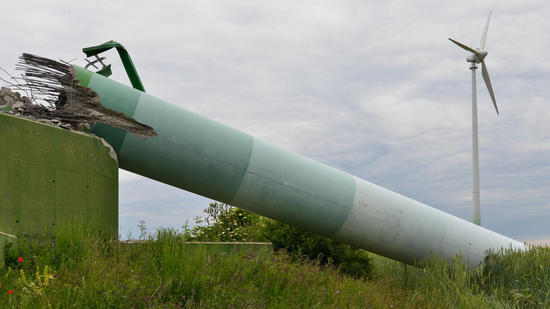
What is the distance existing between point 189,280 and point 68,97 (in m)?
2.87

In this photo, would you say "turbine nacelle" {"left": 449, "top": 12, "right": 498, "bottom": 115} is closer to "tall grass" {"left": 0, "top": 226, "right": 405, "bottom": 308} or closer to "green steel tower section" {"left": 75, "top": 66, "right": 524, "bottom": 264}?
"green steel tower section" {"left": 75, "top": 66, "right": 524, "bottom": 264}

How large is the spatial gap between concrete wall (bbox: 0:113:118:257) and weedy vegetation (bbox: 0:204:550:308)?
8.4 inches

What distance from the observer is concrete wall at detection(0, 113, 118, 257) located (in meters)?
5.09

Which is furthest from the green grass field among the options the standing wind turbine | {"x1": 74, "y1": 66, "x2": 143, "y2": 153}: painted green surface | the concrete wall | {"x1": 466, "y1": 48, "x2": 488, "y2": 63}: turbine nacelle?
{"x1": 466, "y1": 48, "x2": 488, "y2": 63}: turbine nacelle

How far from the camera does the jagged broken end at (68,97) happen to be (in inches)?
236

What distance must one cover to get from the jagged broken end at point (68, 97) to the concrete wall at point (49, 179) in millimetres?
324

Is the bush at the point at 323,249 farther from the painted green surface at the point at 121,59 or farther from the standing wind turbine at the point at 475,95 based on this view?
the standing wind turbine at the point at 475,95

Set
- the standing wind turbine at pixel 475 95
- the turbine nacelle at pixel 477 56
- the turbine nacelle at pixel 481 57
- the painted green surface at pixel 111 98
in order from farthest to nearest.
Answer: the turbine nacelle at pixel 477 56, the turbine nacelle at pixel 481 57, the standing wind turbine at pixel 475 95, the painted green surface at pixel 111 98

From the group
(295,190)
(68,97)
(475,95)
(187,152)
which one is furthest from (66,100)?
(475,95)

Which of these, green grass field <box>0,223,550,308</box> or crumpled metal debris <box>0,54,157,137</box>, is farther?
crumpled metal debris <box>0,54,157,137</box>

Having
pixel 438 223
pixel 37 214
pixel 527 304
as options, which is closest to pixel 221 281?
pixel 37 214

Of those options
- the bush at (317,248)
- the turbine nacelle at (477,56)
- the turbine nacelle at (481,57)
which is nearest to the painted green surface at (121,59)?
the bush at (317,248)

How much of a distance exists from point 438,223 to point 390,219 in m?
1.05

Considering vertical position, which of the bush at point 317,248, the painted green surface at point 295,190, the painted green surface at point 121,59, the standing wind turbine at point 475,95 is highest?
the standing wind turbine at point 475,95
